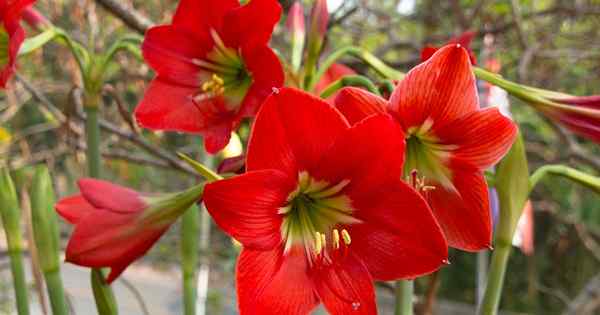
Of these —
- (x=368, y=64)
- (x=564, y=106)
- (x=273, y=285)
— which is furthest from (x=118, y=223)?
(x=564, y=106)

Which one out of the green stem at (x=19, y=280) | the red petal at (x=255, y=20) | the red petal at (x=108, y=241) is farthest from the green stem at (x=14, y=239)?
the red petal at (x=255, y=20)

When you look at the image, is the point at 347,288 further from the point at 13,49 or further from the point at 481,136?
the point at 13,49

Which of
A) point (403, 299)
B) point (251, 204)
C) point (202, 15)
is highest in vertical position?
point (202, 15)

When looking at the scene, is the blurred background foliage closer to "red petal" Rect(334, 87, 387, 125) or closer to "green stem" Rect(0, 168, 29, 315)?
"green stem" Rect(0, 168, 29, 315)

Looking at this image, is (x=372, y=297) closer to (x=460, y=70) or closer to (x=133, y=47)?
(x=460, y=70)

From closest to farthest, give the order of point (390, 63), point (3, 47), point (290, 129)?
1. point (290, 129)
2. point (3, 47)
3. point (390, 63)

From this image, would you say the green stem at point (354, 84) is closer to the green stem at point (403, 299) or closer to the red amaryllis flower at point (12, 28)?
the green stem at point (403, 299)

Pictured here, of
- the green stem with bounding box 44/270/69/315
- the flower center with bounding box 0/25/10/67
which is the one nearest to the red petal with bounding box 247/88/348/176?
the green stem with bounding box 44/270/69/315
